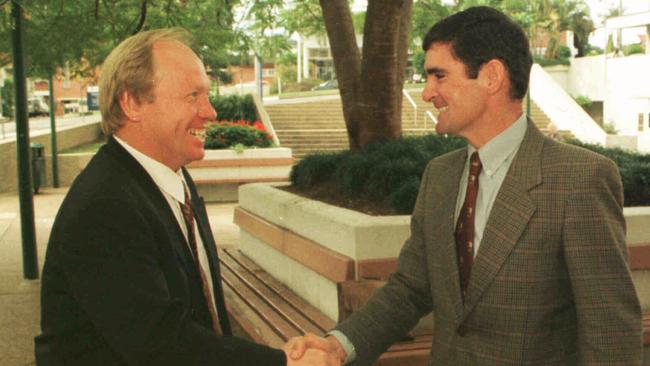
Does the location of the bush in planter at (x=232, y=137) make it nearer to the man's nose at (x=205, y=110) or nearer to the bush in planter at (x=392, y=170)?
the bush in planter at (x=392, y=170)

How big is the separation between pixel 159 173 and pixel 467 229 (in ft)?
3.33

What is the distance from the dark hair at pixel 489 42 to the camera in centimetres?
282

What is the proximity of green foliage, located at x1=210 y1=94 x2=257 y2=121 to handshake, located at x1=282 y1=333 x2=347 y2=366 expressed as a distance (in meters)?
21.7

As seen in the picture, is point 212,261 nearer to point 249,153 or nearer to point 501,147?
point 501,147

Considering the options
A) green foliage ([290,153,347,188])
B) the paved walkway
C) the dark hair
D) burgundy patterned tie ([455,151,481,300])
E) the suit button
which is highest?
the dark hair

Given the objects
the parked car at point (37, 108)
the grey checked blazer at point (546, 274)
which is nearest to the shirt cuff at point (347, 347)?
the grey checked blazer at point (546, 274)

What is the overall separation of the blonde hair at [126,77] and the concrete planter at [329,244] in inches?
94.4

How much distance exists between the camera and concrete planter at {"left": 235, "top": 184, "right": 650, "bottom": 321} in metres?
4.90

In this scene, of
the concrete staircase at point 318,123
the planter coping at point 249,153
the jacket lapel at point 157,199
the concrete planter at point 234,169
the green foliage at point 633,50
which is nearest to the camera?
the jacket lapel at point 157,199

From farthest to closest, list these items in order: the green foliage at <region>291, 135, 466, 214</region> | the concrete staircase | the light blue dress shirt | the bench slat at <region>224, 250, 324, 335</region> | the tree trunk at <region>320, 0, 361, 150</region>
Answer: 1. the concrete staircase
2. the tree trunk at <region>320, 0, 361, 150</region>
3. the green foliage at <region>291, 135, 466, 214</region>
4. the bench slat at <region>224, 250, 324, 335</region>
5. the light blue dress shirt

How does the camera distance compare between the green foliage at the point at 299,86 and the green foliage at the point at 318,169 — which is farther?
the green foliage at the point at 299,86

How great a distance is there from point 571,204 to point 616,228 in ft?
0.52

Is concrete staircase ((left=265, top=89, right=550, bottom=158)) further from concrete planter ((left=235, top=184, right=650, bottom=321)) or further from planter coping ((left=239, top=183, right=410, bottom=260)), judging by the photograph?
planter coping ((left=239, top=183, right=410, bottom=260))

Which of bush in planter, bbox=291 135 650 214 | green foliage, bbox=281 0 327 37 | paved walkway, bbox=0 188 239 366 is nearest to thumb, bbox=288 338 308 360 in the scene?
bush in planter, bbox=291 135 650 214
